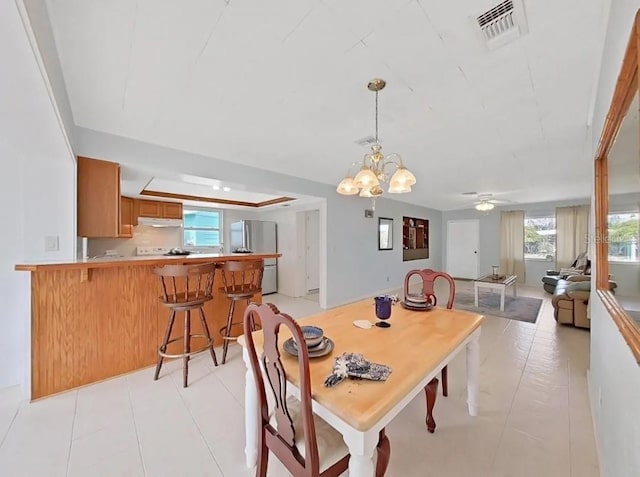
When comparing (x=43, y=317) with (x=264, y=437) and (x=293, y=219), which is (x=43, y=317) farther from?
(x=293, y=219)

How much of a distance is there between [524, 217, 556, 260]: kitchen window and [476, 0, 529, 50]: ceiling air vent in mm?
7694

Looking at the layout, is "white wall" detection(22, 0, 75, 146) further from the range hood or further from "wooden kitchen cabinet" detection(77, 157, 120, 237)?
the range hood

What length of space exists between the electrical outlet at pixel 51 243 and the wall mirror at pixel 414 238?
21.8 feet

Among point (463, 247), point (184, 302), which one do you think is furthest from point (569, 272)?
point (184, 302)

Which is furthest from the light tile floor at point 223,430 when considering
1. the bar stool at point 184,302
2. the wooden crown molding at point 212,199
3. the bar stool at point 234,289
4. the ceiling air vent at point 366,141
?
the wooden crown molding at point 212,199

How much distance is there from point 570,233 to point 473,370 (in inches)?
287

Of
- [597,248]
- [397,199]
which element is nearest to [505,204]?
[397,199]

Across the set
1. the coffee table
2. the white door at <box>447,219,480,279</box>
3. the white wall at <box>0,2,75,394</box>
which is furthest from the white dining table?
the white door at <box>447,219,480,279</box>

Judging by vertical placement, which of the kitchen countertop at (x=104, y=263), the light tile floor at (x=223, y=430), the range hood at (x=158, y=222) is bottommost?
the light tile floor at (x=223, y=430)

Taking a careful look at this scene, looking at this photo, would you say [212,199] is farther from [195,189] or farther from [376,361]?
[376,361]

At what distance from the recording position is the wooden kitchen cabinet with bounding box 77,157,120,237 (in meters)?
2.54

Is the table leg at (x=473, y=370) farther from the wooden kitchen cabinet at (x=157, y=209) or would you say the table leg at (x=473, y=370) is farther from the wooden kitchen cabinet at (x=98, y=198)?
the wooden kitchen cabinet at (x=157, y=209)

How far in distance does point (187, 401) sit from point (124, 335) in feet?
3.20

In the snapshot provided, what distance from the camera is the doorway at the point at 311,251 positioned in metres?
6.30
